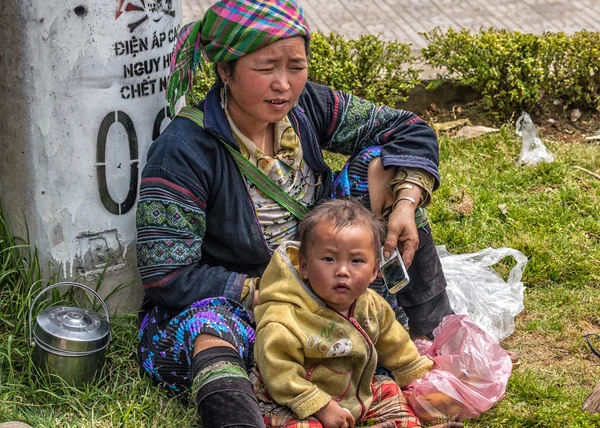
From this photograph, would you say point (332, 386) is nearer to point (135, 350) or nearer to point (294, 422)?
point (294, 422)

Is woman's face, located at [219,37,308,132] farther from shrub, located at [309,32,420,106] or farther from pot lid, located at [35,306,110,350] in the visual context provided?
shrub, located at [309,32,420,106]

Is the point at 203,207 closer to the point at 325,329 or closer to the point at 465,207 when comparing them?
the point at 325,329

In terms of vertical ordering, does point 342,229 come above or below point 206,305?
above

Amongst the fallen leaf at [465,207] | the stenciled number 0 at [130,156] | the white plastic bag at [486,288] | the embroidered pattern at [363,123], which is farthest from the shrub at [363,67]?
the stenciled number 0 at [130,156]

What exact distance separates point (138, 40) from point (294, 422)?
1.55 metres

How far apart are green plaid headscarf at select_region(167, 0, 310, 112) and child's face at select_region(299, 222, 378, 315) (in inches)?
27.7

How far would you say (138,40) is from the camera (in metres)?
3.54

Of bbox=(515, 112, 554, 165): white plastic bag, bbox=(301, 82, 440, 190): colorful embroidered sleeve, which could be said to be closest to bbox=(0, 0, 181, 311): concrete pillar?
bbox=(301, 82, 440, 190): colorful embroidered sleeve

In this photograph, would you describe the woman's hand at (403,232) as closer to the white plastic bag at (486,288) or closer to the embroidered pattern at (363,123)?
the embroidered pattern at (363,123)

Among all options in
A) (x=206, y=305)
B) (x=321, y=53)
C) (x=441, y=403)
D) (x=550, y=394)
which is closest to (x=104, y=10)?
(x=206, y=305)

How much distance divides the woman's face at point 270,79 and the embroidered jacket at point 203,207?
0.15m

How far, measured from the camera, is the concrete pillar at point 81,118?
11.1 feet

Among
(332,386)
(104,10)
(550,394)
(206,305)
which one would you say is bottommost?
(550,394)

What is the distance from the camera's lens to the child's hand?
3143 mm
